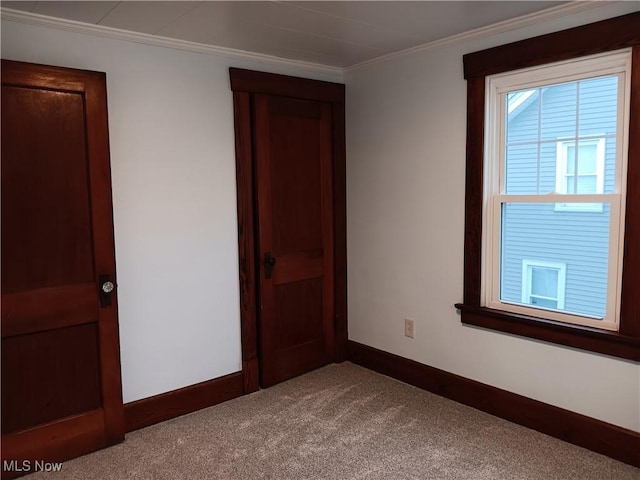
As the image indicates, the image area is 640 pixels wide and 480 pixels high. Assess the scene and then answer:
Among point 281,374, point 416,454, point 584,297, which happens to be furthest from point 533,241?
point 281,374

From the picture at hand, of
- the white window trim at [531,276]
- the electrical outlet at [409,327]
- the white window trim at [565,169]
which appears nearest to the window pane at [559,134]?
the white window trim at [565,169]

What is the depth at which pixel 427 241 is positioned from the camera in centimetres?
324

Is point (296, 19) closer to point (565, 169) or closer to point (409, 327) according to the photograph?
point (565, 169)

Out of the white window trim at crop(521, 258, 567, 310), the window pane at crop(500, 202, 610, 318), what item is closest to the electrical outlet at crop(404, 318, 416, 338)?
the window pane at crop(500, 202, 610, 318)

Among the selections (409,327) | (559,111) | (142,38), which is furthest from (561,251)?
(142,38)

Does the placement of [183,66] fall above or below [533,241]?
above

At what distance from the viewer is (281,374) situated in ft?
11.5

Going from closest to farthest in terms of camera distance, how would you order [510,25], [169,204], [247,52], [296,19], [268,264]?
[296,19] < [510,25] < [169,204] < [247,52] < [268,264]

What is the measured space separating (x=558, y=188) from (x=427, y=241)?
0.90m

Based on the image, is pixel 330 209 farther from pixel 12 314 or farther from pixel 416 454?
pixel 12 314

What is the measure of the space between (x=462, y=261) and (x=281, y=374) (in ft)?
4.95

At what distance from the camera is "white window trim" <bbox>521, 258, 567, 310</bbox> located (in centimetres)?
265

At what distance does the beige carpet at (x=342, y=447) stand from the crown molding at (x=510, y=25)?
2232mm

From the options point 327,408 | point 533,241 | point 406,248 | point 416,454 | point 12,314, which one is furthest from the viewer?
point 406,248
